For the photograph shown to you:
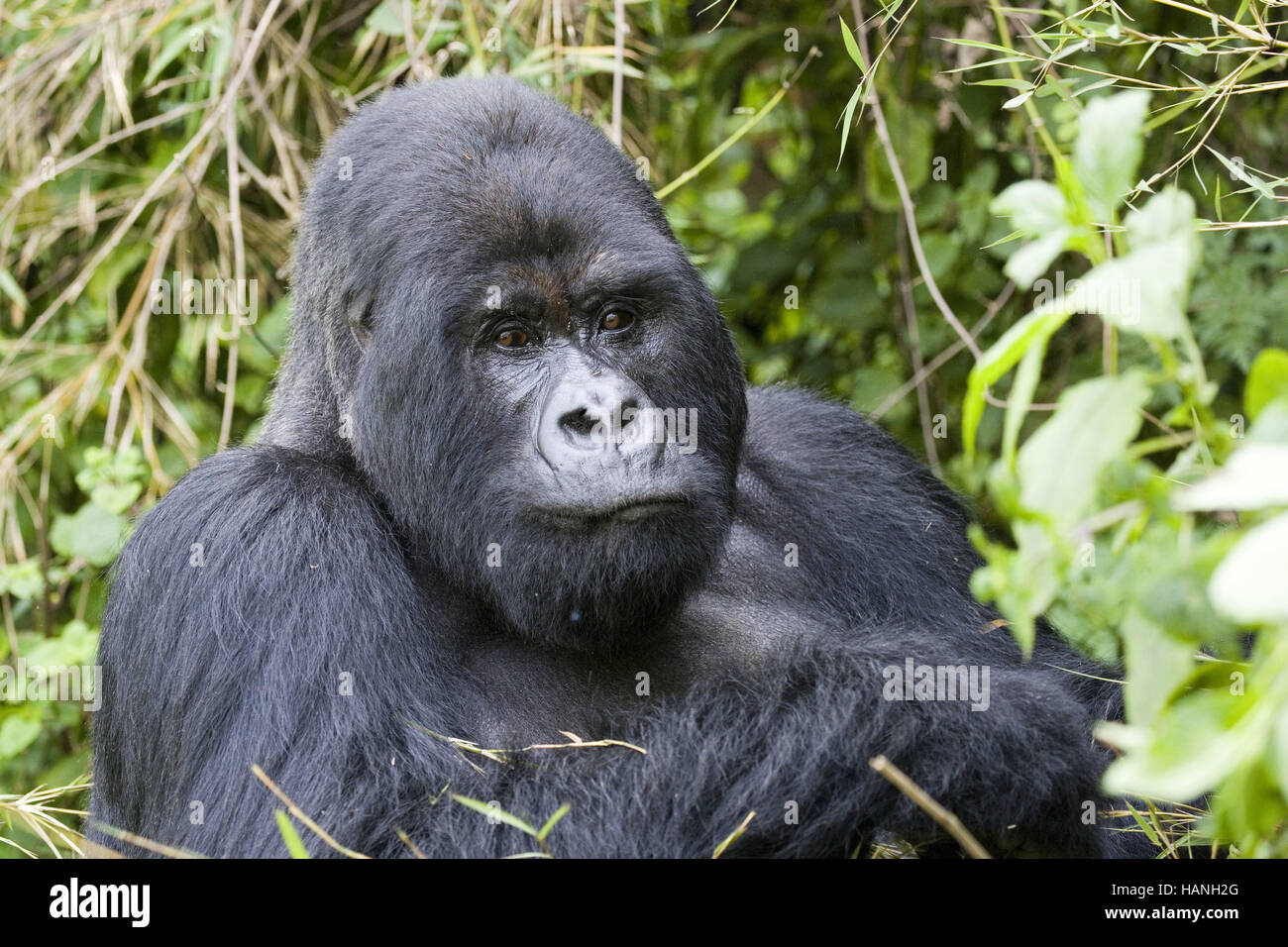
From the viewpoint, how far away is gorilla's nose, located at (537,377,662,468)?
8.57 feet

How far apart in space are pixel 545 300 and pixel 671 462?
0.44 meters

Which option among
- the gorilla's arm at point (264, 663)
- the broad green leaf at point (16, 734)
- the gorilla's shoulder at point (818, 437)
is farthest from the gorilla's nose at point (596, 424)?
the broad green leaf at point (16, 734)

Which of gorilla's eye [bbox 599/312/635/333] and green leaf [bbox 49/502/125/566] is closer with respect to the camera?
gorilla's eye [bbox 599/312/635/333]

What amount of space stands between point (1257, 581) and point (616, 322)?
1987 millimetres

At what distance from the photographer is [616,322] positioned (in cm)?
288

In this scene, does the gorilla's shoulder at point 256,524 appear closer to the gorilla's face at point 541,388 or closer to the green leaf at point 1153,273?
the gorilla's face at point 541,388

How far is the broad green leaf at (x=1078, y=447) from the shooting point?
122 centimetres

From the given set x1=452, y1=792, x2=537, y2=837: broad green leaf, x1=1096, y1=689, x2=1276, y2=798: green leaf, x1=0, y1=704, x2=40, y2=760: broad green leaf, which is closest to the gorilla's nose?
x1=452, y1=792, x2=537, y2=837: broad green leaf

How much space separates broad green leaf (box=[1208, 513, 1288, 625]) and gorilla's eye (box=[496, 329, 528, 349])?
1.94 m

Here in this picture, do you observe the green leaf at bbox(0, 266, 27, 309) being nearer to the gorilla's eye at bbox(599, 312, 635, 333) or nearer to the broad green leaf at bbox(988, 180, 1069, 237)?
the gorilla's eye at bbox(599, 312, 635, 333)

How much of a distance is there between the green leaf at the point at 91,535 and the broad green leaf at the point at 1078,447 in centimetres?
347

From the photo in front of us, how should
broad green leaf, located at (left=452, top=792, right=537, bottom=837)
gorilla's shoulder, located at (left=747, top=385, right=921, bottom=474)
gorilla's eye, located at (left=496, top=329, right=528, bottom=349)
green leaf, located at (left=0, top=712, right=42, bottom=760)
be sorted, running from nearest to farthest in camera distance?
broad green leaf, located at (left=452, top=792, right=537, bottom=837) → gorilla's eye, located at (left=496, top=329, right=528, bottom=349) → gorilla's shoulder, located at (left=747, top=385, right=921, bottom=474) → green leaf, located at (left=0, top=712, right=42, bottom=760)

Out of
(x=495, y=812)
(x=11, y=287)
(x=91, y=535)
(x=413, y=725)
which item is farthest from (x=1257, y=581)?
(x=11, y=287)
